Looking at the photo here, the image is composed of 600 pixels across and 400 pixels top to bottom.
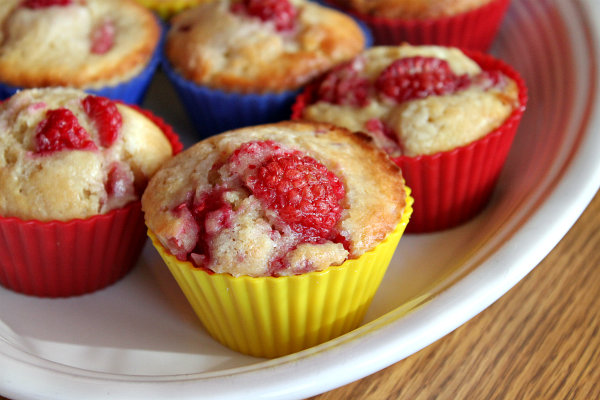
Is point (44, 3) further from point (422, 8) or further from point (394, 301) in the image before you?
point (394, 301)

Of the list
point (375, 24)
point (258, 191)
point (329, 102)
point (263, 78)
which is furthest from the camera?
point (375, 24)

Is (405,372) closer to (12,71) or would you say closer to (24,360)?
(24,360)

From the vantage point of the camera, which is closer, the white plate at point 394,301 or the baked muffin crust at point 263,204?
the white plate at point 394,301

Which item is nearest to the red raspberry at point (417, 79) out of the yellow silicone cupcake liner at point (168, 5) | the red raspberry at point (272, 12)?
the red raspberry at point (272, 12)

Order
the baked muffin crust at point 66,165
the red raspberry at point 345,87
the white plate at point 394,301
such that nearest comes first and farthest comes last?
the white plate at point 394,301 → the baked muffin crust at point 66,165 → the red raspberry at point 345,87

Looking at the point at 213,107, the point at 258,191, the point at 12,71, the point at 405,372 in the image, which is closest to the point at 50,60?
the point at 12,71

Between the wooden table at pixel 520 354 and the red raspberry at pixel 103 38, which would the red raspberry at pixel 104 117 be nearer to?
the red raspberry at pixel 103 38

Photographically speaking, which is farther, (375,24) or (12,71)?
(375,24)

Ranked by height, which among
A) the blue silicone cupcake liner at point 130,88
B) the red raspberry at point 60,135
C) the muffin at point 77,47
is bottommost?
the blue silicone cupcake liner at point 130,88

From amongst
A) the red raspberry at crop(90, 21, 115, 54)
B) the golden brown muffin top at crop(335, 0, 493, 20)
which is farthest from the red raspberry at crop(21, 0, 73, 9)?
the golden brown muffin top at crop(335, 0, 493, 20)
